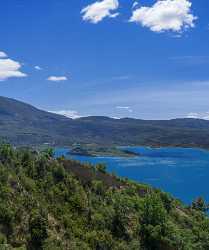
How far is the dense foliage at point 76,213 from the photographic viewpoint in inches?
1533

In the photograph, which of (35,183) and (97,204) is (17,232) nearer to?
(35,183)

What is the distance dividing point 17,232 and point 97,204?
53.8 ft

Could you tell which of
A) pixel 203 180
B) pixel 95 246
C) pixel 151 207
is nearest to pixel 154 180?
pixel 203 180

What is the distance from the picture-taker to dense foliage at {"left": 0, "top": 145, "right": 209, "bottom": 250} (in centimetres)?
3894

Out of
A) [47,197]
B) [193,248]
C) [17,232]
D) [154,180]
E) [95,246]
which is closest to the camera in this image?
[17,232]

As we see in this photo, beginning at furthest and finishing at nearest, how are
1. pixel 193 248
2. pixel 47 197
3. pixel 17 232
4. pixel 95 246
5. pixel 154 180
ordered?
pixel 154 180
pixel 193 248
pixel 47 197
pixel 95 246
pixel 17 232

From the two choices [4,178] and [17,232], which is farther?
[4,178]

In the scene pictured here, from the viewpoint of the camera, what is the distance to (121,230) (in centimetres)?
4894

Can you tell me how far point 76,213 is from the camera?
47656 millimetres

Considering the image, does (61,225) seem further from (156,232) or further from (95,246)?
(156,232)

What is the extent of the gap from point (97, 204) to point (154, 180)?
111 m

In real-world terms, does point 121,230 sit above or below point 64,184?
below

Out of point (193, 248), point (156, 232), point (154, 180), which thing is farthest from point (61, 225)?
point (154, 180)

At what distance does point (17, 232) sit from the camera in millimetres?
37844
